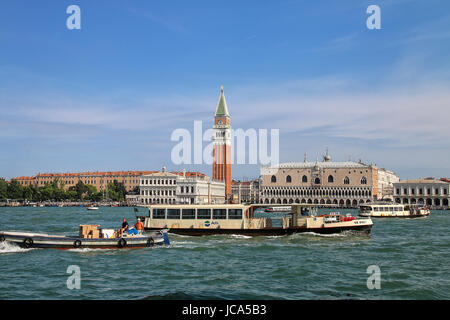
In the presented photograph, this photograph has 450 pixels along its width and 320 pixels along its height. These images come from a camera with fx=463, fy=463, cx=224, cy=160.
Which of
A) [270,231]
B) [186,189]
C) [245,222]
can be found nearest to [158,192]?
[186,189]

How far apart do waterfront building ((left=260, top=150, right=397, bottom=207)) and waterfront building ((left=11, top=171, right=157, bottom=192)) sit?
130 ft

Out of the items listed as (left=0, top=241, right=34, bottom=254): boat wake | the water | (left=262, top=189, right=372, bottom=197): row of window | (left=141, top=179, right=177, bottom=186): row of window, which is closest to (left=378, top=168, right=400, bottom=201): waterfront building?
(left=262, top=189, right=372, bottom=197): row of window

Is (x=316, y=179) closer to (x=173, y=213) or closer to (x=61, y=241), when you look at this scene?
(x=173, y=213)

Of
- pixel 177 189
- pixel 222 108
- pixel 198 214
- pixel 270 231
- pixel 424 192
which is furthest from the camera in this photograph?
pixel 222 108

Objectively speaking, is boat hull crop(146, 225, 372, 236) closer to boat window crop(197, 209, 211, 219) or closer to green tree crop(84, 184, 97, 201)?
boat window crop(197, 209, 211, 219)

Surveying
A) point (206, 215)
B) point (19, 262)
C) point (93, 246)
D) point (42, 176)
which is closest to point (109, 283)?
point (19, 262)

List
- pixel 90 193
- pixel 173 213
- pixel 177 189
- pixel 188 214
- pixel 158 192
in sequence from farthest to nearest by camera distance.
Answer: pixel 90 193, pixel 158 192, pixel 177 189, pixel 173 213, pixel 188 214

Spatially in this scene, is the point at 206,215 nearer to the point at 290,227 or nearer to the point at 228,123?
the point at 290,227

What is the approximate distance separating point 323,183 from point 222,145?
24349mm

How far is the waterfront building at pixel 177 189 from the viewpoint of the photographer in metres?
100

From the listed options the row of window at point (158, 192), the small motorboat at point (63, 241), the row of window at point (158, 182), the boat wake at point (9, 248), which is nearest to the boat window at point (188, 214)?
the small motorboat at point (63, 241)

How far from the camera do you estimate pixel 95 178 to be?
13350cm

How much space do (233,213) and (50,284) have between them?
13.2 meters
